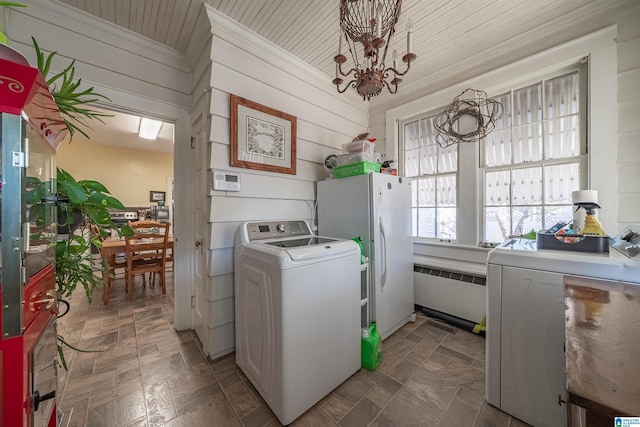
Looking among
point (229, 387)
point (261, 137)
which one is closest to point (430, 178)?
point (261, 137)

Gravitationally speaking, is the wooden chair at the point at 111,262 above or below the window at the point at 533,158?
below

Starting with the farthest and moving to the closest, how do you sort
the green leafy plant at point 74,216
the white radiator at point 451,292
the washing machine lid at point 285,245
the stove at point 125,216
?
the stove at point 125,216
the white radiator at point 451,292
the washing machine lid at point 285,245
the green leafy plant at point 74,216

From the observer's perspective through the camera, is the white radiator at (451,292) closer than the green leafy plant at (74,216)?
No

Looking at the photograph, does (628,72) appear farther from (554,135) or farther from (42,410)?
(42,410)

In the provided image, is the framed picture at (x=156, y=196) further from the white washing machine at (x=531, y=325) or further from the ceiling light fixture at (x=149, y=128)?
the white washing machine at (x=531, y=325)

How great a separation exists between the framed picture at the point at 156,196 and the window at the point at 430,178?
19.7ft

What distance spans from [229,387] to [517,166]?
3111mm

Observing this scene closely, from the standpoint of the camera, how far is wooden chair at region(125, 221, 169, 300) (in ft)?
10.0

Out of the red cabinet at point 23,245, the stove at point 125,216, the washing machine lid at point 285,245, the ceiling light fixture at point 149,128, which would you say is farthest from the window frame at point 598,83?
the stove at point 125,216

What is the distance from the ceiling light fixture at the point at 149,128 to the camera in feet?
12.3

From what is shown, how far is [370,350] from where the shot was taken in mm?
1689

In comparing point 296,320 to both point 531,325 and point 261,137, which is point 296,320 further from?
point 261,137

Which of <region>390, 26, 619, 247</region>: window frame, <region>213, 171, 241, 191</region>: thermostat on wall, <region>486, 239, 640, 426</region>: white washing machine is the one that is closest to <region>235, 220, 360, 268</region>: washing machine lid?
<region>213, 171, 241, 191</region>: thermostat on wall

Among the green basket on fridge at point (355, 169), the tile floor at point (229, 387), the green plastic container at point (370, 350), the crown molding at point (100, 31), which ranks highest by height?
the crown molding at point (100, 31)
